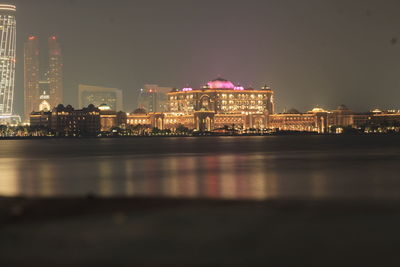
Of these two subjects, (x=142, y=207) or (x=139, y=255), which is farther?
(x=142, y=207)

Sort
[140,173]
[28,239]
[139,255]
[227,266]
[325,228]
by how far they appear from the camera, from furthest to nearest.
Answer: [140,173]
[325,228]
[28,239]
[139,255]
[227,266]

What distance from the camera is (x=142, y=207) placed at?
2041 cm

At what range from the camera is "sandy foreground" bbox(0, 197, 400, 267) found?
43.4ft

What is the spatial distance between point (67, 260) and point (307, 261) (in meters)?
5.03

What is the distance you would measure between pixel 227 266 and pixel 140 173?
29216 millimetres

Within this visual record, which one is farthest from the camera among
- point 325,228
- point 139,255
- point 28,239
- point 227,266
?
point 325,228

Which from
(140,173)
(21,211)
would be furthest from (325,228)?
(140,173)

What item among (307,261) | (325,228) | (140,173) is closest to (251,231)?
(325,228)

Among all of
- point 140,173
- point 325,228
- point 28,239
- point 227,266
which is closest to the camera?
point 227,266

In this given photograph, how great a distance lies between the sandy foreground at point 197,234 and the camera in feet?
43.4

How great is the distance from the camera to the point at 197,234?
15.6 metres

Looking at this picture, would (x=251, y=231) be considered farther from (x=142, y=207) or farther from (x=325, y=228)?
(x=142, y=207)

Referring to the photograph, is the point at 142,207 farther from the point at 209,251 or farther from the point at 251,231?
the point at 209,251

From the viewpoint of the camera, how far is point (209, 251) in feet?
45.4
